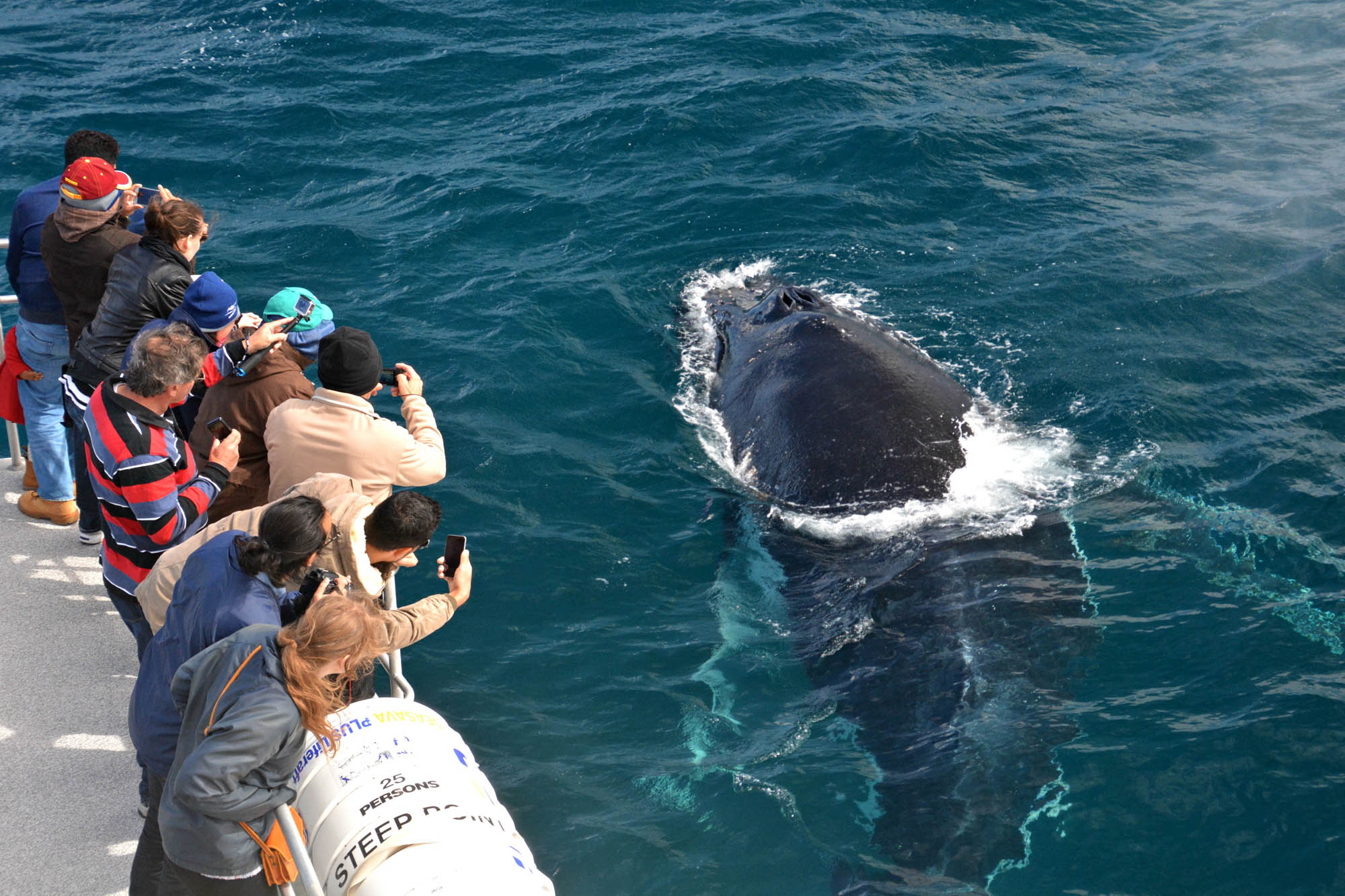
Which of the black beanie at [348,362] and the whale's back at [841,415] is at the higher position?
the black beanie at [348,362]

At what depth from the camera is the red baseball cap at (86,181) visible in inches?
302

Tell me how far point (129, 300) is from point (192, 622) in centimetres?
328

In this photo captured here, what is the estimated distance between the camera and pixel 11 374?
27.6 feet

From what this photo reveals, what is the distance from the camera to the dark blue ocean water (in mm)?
7094

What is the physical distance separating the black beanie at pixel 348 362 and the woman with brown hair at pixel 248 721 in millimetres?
2091

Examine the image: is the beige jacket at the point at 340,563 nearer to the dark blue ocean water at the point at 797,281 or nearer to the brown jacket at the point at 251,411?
the brown jacket at the point at 251,411

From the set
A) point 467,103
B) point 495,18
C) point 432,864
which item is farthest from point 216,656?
point 495,18

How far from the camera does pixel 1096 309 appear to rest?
13.1 meters

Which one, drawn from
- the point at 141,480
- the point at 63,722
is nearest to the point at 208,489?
the point at 141,480

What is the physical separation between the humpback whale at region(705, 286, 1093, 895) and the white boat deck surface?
13.9 ft

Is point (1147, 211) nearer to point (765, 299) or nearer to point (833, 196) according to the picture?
point (833, 196)

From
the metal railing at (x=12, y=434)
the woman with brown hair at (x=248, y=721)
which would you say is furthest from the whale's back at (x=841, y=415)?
the metal railing at (x=12, y=434)

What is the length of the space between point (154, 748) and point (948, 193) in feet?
44.9

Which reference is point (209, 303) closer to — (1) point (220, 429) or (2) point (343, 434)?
(1) point (220, 429)
